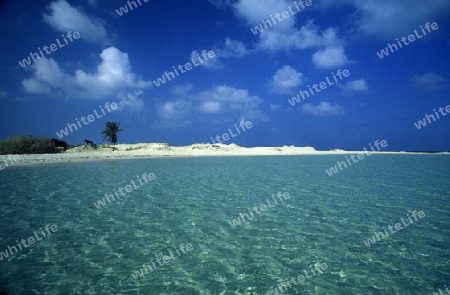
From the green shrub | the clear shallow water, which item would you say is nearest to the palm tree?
the green shrub

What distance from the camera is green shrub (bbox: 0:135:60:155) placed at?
53250 millimetres

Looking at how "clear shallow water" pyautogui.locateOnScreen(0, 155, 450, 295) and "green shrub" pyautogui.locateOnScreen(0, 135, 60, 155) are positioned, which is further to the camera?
"green shrub" pyautogui.locateOnScreen(0, 135, 60, 155)

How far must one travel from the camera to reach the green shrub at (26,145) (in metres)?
53.2

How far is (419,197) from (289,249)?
12898mm

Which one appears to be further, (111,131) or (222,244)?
(111,131)

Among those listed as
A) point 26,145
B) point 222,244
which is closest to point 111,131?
point 26,145

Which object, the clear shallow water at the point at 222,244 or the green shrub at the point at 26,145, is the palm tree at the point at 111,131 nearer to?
the green shrub at the point at 26,145

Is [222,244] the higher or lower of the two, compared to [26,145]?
lower

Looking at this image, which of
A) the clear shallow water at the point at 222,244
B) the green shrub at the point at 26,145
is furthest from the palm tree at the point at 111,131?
the clear shallow water at the point at 222,244

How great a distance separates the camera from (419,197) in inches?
650

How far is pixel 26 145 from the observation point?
5538 cm

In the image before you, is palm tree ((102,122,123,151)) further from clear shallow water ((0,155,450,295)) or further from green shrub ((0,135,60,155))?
clear shallow water ((0,155,450,295))

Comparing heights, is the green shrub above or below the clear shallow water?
above

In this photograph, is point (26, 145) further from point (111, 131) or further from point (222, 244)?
point (222, 244)
